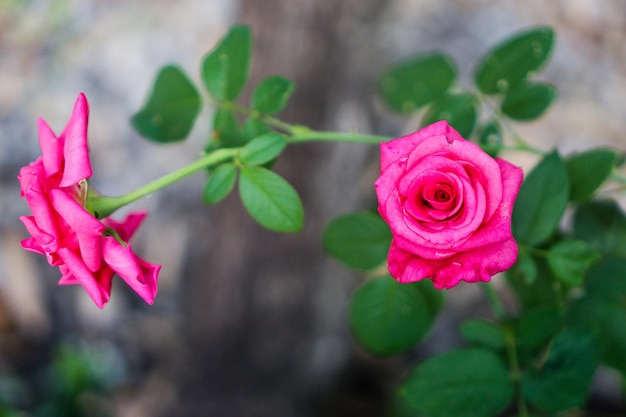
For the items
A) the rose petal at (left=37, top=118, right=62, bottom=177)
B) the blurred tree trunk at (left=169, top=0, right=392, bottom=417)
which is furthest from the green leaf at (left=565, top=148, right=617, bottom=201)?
the blurred tree trunk at (left=169, top=0, right=392, bottom=417)

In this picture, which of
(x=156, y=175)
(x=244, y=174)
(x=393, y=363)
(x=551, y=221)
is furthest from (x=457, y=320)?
(x=244, y=174)

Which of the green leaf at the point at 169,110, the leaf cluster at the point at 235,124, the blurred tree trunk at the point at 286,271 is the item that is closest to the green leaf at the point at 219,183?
→ the leaf cluster at the point at 235,124

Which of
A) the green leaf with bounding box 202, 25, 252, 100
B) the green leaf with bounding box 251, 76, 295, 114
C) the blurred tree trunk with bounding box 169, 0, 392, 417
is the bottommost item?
the blurred tree trunk with bounding box 169, 0, 392, 417

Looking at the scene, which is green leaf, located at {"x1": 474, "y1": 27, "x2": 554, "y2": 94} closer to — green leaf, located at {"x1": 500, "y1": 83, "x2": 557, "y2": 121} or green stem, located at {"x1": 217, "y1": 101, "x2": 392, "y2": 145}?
green leaf, located at {"x1": 500, "y1": 83, "x2": 557, "y2": 121}

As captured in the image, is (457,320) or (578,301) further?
(457,320)

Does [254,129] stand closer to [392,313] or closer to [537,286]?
[392,313]

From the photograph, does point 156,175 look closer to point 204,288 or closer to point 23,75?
point 204,288

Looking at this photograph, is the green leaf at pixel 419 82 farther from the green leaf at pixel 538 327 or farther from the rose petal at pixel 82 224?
the rose petal at pixel 82 224
